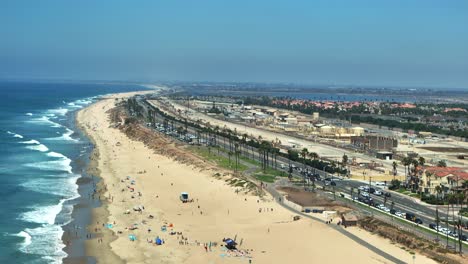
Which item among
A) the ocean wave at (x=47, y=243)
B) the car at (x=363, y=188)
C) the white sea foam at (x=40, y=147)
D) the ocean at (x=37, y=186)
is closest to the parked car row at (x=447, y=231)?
the car at (x=363, y=188)

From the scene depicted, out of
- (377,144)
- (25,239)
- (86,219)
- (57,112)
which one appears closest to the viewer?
(25,239)

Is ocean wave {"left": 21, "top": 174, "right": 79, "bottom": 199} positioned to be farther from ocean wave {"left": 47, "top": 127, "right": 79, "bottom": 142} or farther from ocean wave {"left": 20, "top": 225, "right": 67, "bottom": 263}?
ocean wave {"left": 47, "top": 127, "right": 79, "bottom": 142}

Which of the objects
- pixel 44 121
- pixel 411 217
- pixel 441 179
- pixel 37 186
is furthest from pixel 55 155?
pixel 44 121

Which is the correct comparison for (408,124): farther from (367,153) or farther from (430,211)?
(430,211)

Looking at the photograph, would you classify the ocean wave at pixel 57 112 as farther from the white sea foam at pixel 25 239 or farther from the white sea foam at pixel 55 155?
the white sea foam at pixel 25 239

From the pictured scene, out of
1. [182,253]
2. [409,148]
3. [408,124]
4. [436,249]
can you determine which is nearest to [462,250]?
[436,249]

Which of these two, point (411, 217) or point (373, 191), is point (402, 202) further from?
point (411, 217)
